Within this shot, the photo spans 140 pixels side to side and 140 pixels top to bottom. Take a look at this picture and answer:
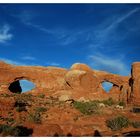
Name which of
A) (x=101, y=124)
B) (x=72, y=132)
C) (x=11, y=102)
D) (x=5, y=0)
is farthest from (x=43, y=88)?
(x=5, y=0)

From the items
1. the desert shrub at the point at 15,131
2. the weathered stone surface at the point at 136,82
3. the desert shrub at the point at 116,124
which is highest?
the weathered stone surface at the point at 136,82

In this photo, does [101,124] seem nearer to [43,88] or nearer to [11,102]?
[11,102]

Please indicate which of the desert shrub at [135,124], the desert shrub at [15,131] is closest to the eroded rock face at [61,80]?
the desert shrub at [135,124]

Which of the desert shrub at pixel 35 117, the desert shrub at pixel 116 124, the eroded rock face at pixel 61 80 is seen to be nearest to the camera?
the desert shrub at pixel 116 124

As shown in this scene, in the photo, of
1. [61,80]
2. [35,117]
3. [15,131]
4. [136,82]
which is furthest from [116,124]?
[61,80]

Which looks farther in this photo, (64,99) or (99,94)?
(99,94)

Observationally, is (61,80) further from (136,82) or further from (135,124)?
(135,124)

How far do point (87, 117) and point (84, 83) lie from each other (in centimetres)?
1653

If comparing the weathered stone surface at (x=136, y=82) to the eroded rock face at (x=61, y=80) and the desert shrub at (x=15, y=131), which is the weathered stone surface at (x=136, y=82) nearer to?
the eroded rock face at (x=61, y=80)

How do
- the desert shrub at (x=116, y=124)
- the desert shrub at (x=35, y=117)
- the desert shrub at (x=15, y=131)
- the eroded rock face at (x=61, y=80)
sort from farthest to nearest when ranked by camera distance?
the eroded rock face at (x=61, y=80)
the desert shrub at (x=35, y=117)
the desert shrub at (x=116, y=124)
the desert shrub at (x=15, y=131)

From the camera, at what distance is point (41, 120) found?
15.2 meters

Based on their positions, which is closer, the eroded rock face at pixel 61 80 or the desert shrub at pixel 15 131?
the desert shrub at pixel 15 131

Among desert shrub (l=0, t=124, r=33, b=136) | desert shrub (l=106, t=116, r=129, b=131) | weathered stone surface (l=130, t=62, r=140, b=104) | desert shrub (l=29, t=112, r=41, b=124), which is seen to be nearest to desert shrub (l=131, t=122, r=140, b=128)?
desert shrub (l=106, t=116, r=129, b=131)

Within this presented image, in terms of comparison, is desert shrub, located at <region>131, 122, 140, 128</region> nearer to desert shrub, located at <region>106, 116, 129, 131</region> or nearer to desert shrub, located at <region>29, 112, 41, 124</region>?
desert shrub, located at <region>106, 116, 129, 131</region>
